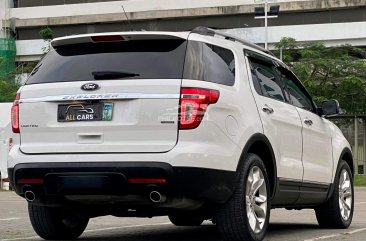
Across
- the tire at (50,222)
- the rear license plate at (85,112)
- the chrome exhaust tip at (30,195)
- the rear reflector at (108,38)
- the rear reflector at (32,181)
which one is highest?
the rear reflector at (108,38)

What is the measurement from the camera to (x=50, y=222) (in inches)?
306

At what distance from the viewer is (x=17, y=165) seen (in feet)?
22.8

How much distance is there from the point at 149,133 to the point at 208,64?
2.91ft

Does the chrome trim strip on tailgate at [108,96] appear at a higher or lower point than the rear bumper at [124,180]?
higher

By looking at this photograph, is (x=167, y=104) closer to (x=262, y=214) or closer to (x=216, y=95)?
(x=216, y=95)

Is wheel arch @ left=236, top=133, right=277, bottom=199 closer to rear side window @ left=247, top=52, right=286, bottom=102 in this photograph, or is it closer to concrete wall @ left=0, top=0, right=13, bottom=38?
rear side window @ left=247, top=52, right=286, bottom=102

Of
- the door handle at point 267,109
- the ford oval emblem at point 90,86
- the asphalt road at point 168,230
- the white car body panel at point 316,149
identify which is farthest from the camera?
the white car body panel at point 316,149

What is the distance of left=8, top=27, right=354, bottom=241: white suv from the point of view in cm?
652

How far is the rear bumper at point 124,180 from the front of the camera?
644cm

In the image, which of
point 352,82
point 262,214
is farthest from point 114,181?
point 352,82

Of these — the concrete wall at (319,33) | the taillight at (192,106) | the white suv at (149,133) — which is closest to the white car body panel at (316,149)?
the white suv at (149,133)

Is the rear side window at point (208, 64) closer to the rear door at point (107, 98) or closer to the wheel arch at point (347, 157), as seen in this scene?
the rear door at point (107, 98)

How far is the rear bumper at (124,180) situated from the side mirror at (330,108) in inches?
119

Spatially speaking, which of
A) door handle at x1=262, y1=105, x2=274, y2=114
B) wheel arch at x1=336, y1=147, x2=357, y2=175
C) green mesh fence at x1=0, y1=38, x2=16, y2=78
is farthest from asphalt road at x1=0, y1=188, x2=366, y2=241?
green mesh fence at x1=0, y1=38, x2=16, y2=78
